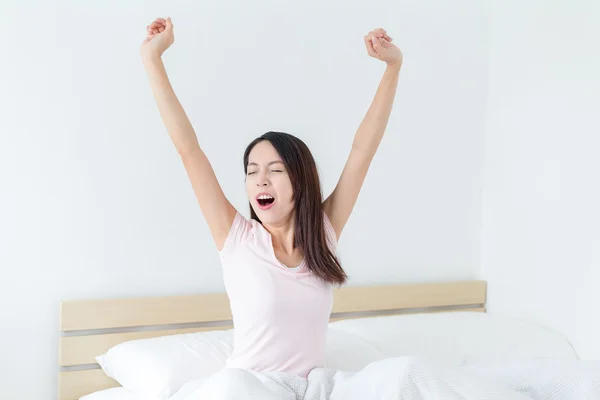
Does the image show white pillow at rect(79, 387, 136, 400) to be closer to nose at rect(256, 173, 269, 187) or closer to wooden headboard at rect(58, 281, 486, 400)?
wooden headboard at rect(58, 281, 486, 400)

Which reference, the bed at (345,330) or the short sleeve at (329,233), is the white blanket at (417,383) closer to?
the short sleeve at (329,233)

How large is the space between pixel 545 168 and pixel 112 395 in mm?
1686

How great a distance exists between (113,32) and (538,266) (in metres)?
1.71

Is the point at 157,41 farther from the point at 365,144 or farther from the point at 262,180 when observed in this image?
the point at 365,144

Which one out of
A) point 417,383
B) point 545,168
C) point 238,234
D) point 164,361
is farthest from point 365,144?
point 545,168

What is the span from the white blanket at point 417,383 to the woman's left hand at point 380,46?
71 cm

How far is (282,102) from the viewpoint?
2580mm

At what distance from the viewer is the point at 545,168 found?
2.64 m

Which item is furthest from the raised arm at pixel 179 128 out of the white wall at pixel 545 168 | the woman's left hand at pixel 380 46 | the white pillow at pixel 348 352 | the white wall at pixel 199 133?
the white wall at pixel 545 168

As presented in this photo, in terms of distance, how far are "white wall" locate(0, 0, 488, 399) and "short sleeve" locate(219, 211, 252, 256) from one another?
75 cm

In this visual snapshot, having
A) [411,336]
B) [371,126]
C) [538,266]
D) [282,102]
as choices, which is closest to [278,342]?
[371,126]

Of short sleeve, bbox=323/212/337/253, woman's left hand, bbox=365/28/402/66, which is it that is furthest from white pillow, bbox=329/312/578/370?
woman's left hand, bbox=365/28/402/66

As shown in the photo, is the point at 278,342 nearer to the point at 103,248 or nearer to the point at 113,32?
the point at 103,248

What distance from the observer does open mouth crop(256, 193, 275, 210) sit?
1.68 metres
